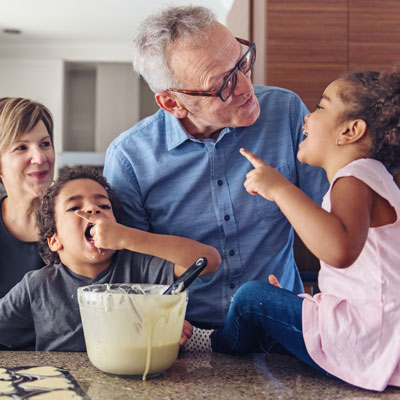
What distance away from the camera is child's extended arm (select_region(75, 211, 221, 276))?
3.86ft

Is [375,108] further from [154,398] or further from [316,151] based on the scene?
[154,398]

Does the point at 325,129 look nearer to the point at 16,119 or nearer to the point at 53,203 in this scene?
the point at 53,203

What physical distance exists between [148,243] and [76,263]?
0.24 m

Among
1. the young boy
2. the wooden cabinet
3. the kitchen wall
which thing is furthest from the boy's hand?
the kitchen wall

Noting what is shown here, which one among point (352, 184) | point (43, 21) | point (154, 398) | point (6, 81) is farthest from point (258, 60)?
point (6, 81)

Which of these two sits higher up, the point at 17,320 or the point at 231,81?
the point at 231,81

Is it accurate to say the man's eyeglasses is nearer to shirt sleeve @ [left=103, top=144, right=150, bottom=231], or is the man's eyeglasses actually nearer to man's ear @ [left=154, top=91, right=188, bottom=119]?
man's ear @ [left=154, top=91, right=188, bottom=119]

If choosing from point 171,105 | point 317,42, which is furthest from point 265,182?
point 317,42

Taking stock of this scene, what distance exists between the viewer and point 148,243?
1204 mm

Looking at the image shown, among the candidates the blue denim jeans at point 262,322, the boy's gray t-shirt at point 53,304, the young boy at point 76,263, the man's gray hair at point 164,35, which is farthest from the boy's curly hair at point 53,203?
the blue denim jeans at point 262,322

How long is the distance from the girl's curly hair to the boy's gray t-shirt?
527 millimetres

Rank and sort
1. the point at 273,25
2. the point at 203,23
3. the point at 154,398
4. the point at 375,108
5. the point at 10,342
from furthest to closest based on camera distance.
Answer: the point at 273,25 < the point at 203,23 < the point at 10,342 < the point at 375,108 < the point at 154,398

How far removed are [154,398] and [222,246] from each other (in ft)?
2.22

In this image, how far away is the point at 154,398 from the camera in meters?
0.88
